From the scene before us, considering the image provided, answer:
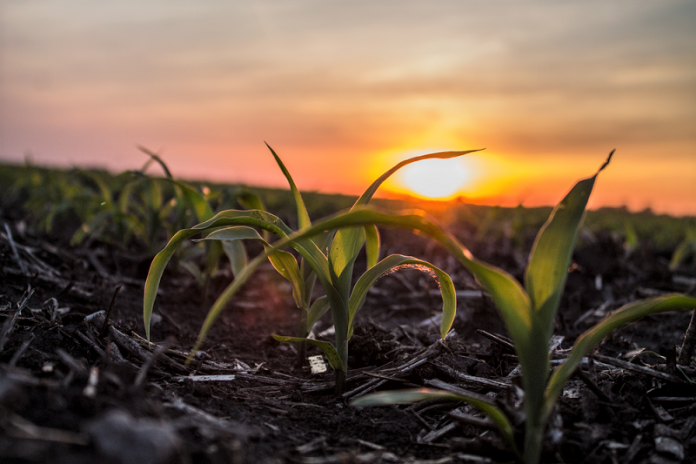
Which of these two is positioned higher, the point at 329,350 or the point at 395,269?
the point at 395,269

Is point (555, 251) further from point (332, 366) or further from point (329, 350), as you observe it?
point (332, 366)

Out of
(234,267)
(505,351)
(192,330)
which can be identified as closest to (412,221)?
(505,351)

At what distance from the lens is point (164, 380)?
1881 millimetres

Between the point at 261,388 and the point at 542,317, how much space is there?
4.07 feet

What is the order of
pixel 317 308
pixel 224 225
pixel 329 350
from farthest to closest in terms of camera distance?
pixel 317 308 → pixel 329 350 → pixel 224 225

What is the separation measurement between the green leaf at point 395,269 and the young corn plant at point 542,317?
475 mm

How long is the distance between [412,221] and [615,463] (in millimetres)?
1019

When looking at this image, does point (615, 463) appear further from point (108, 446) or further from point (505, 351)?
point (108, 446)

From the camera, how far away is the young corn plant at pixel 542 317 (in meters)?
1.27

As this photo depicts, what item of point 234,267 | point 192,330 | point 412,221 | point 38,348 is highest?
point 412,221

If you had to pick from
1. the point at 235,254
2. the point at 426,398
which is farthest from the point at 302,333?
the point at 426,398

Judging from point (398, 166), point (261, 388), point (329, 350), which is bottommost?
point (261, 388)

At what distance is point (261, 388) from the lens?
2010mm

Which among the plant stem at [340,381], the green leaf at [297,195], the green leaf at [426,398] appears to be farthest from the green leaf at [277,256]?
the green leaf at [426,398]
